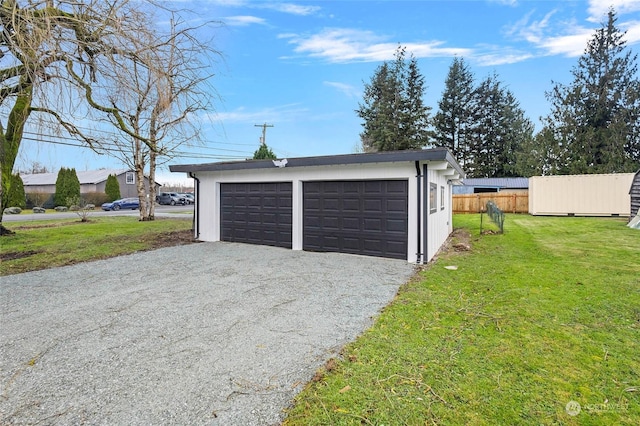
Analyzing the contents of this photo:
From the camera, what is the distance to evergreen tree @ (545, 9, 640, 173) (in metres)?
21.8

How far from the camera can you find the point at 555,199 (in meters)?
18.6

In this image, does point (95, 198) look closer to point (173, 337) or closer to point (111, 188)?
point (111, 188)

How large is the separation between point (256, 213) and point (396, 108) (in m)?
22.2

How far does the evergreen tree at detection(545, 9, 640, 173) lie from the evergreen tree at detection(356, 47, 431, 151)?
9554mm

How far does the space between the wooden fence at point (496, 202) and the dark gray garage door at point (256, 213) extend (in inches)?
626

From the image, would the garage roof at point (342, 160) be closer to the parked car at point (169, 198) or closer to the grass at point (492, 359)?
the grass at point (492, 359)

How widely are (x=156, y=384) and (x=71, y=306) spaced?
2626 millimetres

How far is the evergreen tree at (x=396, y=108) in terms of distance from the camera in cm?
2731

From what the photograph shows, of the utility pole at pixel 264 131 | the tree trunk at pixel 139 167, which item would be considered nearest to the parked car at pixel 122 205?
the utility pole at pixel 264 131

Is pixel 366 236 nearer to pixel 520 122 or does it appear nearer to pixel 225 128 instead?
pixel 225 128

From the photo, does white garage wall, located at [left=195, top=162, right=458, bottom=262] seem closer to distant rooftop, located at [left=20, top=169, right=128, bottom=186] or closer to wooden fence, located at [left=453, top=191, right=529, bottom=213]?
wooden fence, located at [left=453, top=191, right=529, bottom=213]

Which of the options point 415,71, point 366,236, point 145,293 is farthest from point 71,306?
point 415,71

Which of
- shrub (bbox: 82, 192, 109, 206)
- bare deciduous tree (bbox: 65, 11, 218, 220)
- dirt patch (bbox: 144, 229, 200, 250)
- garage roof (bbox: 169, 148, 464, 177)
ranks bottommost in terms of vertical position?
dirt patch (bbox: 144, 229, 200, 250)

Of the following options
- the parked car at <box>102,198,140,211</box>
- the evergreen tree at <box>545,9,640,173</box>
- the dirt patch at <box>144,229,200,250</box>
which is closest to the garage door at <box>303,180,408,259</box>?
the dirt patch at <box>144,229,200,250</box>
